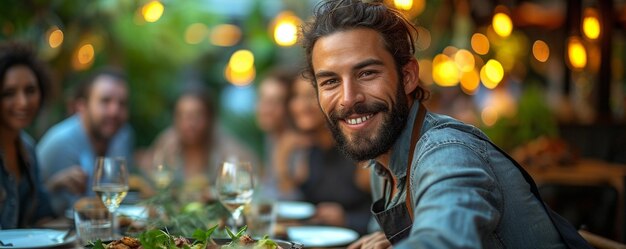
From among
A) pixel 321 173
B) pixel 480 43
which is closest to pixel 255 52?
pixel 480 43

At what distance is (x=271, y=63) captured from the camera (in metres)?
10.9

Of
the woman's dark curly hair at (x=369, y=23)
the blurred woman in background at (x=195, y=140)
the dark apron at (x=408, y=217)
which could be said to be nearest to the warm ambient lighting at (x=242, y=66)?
the blurred woman in background at (x=195, y=140)

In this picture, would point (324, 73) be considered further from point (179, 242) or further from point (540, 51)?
point (540, 51)

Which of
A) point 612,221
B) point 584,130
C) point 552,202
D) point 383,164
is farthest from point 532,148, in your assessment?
point 383,164

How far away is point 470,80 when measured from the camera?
12.8 meters

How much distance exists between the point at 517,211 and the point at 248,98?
942 cm

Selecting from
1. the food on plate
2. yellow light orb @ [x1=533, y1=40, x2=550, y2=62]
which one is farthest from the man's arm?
yellow light orb @ [x1=533, y1=40, x2=550, y2=62]

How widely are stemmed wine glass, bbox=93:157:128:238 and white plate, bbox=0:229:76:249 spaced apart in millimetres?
167

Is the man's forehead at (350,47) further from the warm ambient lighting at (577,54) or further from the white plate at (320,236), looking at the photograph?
the warm ambient lighting at (577,54)

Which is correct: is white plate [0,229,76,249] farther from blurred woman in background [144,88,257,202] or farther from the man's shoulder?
blurred woman in background [144,88,257,202]

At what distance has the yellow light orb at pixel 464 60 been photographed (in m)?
11.2

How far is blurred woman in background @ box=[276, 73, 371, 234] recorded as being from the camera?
4941 millimetres

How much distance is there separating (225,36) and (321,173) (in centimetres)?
715

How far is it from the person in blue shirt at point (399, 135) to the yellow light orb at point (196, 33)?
27.4 feet
